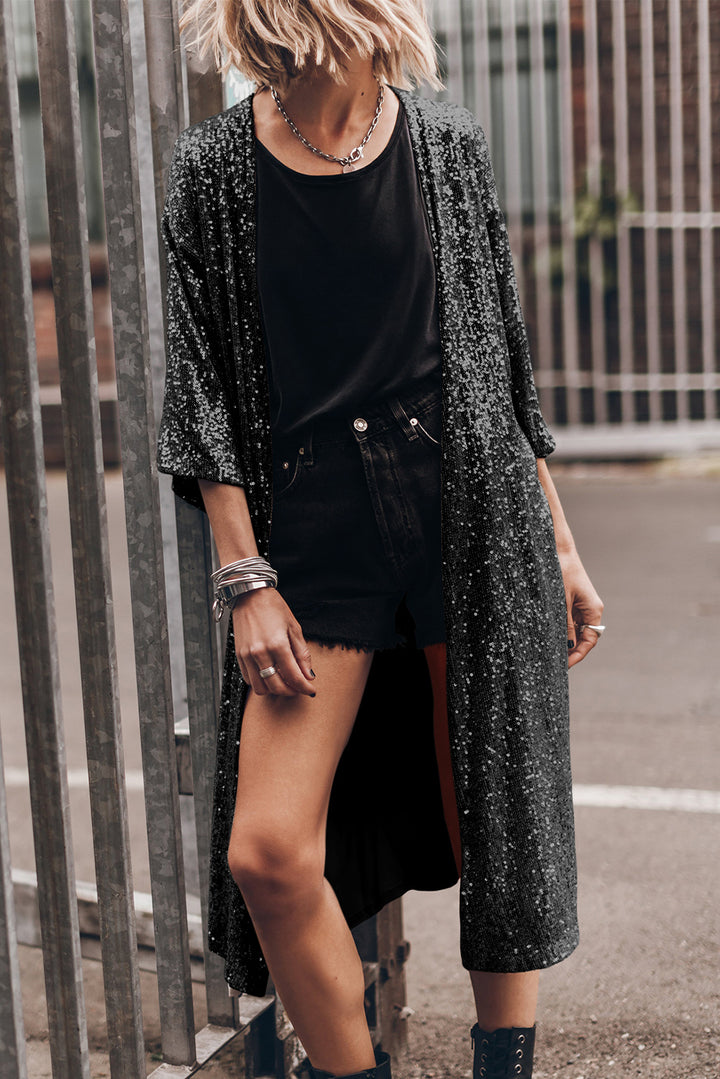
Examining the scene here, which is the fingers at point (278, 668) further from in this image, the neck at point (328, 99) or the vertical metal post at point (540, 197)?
the vertical metal post at point (540, 197)

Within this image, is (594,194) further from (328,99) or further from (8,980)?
(8,980)

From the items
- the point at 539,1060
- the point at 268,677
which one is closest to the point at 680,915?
the point at 539,1060

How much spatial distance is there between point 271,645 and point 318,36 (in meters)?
0.84

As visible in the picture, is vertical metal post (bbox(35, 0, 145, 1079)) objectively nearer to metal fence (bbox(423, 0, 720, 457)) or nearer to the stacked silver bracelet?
the stacked silver bracelet

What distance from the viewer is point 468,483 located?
74.1 inches

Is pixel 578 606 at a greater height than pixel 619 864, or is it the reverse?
pixel 578 606

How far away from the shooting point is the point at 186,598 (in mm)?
2162

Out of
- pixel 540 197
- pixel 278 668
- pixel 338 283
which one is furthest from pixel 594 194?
pixel 278 668

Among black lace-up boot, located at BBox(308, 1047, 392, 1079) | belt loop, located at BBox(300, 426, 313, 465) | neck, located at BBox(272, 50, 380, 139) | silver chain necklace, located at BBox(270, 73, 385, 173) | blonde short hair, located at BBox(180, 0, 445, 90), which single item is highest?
blonde short hair, located at BBox(180, 0, 445, 90)

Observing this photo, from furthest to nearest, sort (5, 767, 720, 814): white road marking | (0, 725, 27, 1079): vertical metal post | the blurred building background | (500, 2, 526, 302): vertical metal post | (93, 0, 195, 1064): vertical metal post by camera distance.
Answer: (500, 2, 526, 302): vertical metal post
the blurred building background
(5, 767, 720, 814): white road marking
(93, 0, 195, 1064): vertical metal post
(0, 725, 27, 1079): vertical metal post

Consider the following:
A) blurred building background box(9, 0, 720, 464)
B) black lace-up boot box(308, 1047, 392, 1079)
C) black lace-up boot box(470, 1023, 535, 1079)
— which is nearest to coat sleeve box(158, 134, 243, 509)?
black lace-up boot box(308, 1047, 392, 1079)

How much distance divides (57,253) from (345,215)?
416 mm

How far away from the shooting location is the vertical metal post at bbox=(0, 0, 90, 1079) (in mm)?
1724

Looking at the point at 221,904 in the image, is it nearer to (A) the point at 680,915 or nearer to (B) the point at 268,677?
(B) the point at 268,677
